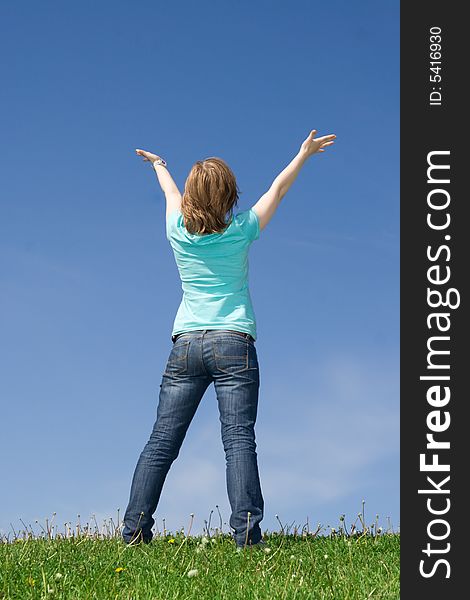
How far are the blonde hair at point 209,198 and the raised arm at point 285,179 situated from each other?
0.89 ft

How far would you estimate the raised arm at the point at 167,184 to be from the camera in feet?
27.3

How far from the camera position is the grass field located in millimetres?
5824

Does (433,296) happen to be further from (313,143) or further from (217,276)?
(313,143)

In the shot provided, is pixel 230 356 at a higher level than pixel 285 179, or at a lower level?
lower

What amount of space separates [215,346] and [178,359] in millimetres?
413

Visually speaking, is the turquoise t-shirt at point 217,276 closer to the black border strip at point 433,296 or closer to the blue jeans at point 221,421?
the blue jeans at point 221,421

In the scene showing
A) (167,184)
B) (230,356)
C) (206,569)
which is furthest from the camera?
(167,184)

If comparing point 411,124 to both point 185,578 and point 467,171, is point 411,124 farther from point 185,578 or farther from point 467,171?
point 185,578

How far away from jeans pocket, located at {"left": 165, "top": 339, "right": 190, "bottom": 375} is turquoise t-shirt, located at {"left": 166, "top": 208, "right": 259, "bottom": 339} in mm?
135

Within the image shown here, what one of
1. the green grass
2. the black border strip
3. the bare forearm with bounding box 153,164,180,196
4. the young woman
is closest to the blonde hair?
the young woman

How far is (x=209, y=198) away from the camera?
778 centimetres

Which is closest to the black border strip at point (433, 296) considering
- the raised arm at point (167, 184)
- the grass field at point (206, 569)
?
the grass field at point (206, 569)

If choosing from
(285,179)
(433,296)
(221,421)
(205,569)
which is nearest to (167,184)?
(285,179)

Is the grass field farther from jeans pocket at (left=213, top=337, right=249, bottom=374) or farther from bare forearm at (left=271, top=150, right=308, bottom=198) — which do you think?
bare forearm at (left=271, top=150, right=308, bottom=198)
